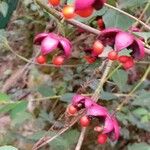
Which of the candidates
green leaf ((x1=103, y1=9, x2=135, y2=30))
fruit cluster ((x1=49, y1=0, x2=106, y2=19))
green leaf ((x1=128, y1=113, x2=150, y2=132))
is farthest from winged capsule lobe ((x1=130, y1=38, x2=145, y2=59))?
green leaf ((x1=128, y1=113, x2=150, y2=132))

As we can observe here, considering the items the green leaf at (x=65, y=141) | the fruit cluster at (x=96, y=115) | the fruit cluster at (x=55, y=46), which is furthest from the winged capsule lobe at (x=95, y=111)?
the green leaf at (x=65, y=141)

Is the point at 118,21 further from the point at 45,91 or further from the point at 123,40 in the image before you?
the point at 45,91

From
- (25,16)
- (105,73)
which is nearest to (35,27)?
(25,16)

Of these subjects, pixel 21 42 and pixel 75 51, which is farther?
pixel 21 42

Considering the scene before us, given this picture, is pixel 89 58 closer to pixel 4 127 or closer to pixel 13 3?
pixel 13 3

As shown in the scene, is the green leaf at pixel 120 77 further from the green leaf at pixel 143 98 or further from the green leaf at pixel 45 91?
the green leaf at pixel 45 91

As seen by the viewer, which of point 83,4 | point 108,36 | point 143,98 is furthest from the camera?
point 143,98

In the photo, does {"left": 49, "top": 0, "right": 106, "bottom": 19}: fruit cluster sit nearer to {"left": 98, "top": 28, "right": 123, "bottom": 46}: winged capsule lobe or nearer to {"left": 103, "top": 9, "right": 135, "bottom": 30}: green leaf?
{"left": 98, "top": 28, "right": 123, "bottom": 46}: winged capsule lobe

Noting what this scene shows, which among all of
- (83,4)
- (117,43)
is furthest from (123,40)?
(83,4)
